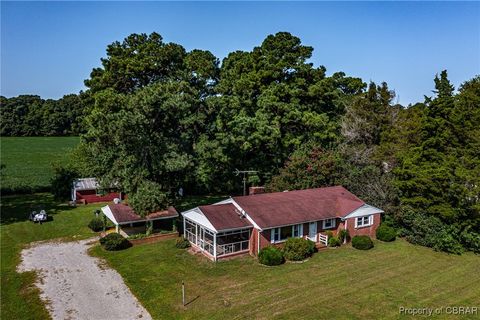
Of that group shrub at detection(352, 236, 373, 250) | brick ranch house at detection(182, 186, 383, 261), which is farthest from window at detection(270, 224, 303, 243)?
shrub at detection(352, 236, 373, 250)

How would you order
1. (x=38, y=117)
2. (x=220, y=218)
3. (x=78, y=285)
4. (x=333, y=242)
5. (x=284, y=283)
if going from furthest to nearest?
(x=38, y=117) → (x=333, y=242) → (x=220, y=218) → (x=284, y=283) → (x=78, y=285)

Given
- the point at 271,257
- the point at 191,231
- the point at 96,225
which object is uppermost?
the point at 191,231

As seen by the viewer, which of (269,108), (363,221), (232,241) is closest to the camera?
(232,241)

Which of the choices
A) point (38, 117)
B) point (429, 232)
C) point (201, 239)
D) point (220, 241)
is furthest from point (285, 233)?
point (38, 117)

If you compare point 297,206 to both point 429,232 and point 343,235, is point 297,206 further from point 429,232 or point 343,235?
point 429,232

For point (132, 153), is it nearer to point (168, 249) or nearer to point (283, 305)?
point (168, 249)

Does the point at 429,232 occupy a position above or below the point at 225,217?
below
